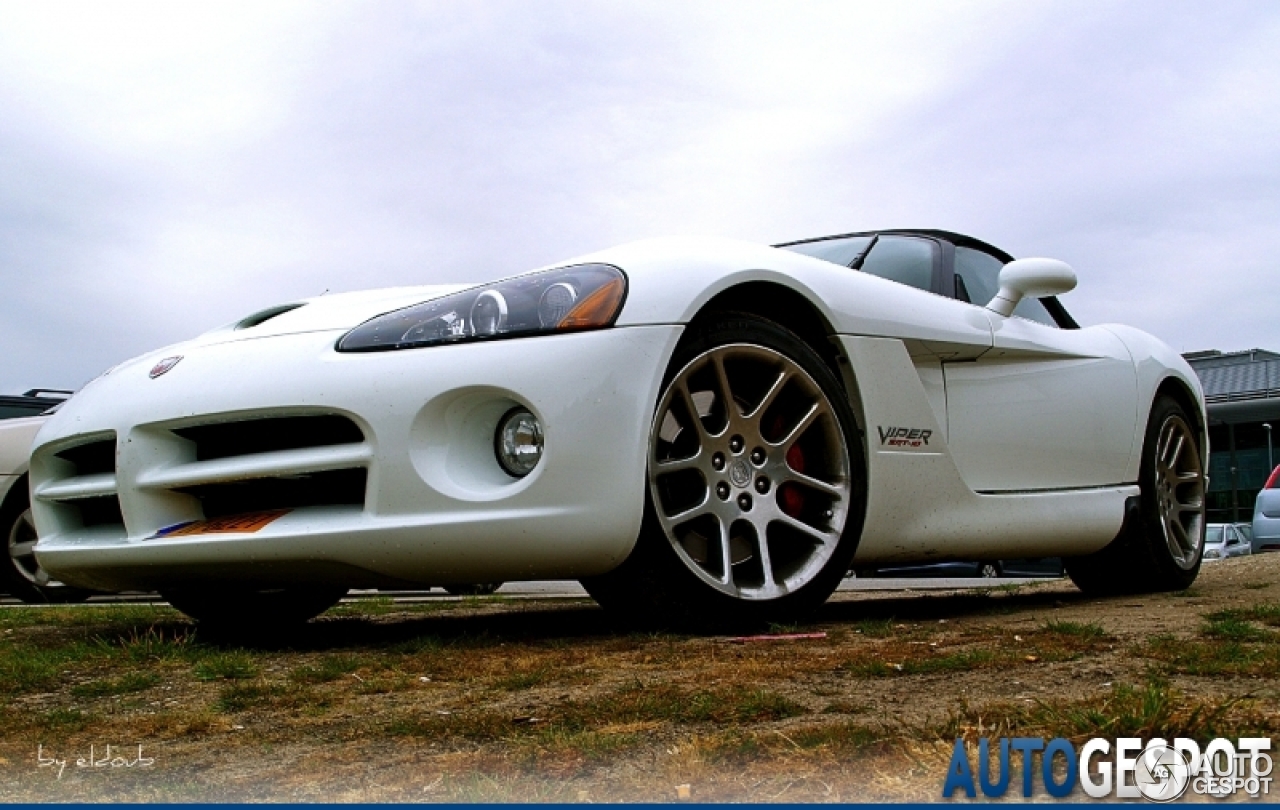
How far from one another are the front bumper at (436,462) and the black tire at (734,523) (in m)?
0.12

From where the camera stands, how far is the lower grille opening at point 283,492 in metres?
3.58

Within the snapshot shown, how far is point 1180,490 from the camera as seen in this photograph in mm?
6148

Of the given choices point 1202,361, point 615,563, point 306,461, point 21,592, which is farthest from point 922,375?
point 1202,361

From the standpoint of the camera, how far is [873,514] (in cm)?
404

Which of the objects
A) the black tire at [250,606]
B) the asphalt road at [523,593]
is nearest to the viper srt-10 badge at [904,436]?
the black tire at [250,606]

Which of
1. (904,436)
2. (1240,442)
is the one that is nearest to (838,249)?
(904,436)

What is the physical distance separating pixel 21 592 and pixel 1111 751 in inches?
296

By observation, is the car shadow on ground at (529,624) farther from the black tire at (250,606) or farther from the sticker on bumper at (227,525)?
the sticker on bumper at (227,525)

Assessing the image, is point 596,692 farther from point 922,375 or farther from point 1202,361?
point 1202,361

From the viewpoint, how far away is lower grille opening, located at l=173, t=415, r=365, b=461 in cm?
355

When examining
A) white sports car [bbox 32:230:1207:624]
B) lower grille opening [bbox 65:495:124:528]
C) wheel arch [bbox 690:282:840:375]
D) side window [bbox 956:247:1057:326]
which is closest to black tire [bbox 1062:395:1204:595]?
side window [bbox 956:247:1057:326]

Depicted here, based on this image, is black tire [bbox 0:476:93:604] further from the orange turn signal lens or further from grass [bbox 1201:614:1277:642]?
grass [bbox 1201:614:1277:642]

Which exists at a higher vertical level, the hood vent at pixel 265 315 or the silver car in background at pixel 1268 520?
the hood vent at pixel 265 315

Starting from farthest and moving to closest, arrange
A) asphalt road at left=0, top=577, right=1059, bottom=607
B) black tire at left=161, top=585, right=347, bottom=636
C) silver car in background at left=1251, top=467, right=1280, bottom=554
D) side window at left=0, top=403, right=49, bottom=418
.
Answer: silver car in background at left=1251, top=467, right=1280, bottom=554, side window at left=0, top=403, right=49, bottom=418, asphalt road at left=0, top=577, right=1059, bottom=607, black tire at left=161, top=585, right=347, bottom=636
